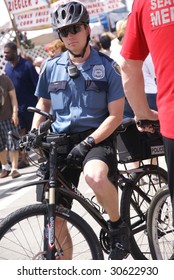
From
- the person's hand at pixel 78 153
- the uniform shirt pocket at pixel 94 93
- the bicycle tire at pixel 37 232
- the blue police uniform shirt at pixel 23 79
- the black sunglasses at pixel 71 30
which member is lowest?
the bicycle tire at pixel 37 232

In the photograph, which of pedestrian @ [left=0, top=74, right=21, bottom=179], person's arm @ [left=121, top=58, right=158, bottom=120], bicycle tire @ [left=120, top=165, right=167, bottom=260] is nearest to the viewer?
person's arm @ [left=121, top=58, right=158, bottom=120]

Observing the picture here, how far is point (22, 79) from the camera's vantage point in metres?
11.0

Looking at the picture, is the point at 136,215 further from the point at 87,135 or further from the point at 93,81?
the point at 93,81

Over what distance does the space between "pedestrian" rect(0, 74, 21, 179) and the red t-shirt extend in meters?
7.31

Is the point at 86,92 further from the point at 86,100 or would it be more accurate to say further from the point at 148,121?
the point at 148,121

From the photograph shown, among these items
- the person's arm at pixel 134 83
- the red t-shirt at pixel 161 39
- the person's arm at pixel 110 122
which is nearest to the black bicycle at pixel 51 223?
the person's arm at pixel 110 122

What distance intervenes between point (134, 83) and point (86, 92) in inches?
37.5

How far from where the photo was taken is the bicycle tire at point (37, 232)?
3.81 m

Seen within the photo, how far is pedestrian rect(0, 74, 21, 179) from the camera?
34.0 ft

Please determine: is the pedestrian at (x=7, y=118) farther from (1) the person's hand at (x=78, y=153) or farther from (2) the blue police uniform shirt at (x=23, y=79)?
(1) the person's hand at (x=78, y=153)

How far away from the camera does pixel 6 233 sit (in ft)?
12.6

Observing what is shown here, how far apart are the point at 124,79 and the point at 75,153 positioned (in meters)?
0.88

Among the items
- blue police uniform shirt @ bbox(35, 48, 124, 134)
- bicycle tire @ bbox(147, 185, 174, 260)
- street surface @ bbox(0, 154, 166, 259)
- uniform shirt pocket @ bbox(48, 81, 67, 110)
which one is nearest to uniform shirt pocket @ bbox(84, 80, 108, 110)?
blue police uniform shirt @ bbox(35, 48, 124, 134)

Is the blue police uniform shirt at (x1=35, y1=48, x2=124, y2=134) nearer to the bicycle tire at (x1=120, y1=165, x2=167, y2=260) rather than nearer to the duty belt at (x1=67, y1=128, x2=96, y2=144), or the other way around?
the duty belt at (x1=67, y1=128, x2=96, y2=144)
